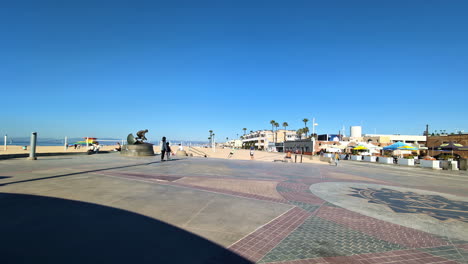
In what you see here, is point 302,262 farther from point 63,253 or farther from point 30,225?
point 30,225

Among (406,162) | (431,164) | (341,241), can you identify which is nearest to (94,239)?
(341,241)

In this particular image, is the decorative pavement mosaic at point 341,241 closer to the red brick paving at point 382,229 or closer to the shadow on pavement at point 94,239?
the red brick paving at point 382,229

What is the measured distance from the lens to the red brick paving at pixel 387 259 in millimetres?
3508

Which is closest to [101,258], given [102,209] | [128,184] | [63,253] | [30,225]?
[63,253]

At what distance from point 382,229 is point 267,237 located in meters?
2.74

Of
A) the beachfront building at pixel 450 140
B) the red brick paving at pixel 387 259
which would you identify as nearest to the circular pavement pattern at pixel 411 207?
the red brick paving at pixel 387 259

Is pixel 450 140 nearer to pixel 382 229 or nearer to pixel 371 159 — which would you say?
pixel 371 159

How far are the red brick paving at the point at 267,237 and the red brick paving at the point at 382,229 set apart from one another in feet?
2.53

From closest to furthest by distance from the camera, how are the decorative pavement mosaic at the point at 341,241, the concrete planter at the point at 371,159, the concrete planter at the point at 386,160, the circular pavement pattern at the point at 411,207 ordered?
the decorative pavement mosaic at the point at 341,241
the circular pavement pattern at the point at 411,207
the concrete planter at the point at 386,160
the concrete planter at the point at 371,159

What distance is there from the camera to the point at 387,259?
12.0 ft

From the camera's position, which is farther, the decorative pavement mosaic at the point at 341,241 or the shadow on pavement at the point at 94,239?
the decorative pavement mosaic at the point at 341,241

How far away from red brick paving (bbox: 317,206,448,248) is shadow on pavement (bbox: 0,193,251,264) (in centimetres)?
316

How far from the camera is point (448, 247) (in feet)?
13.7

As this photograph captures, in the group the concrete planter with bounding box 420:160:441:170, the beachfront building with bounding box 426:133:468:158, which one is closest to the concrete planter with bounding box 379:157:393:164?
the concrete planter with bounding box 420:160:441:170
